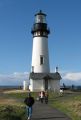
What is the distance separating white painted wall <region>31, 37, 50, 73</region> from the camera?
69125mm

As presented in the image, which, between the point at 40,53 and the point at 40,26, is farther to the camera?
the point at 40,26

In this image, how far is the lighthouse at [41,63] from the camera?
67.9 m

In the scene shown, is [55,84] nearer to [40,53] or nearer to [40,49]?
[40,53]

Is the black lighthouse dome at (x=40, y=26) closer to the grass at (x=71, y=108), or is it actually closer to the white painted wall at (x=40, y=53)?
the white painted wall at (x=40, y=53)

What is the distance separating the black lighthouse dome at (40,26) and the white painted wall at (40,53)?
3.56 ft

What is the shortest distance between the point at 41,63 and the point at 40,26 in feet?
22.5

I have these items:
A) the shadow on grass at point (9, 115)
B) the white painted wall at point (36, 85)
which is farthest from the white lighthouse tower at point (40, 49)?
the shadow on grass at point (9, 115)

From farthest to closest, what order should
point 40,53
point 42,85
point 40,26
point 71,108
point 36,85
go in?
1. point 40,26
2. point 40,53
3. point 42,85
4. point 36,85
5. point 71,108

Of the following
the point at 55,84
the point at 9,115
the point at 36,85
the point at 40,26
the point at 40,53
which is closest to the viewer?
the point at 9,115

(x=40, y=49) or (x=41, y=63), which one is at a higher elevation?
(x=40, y=49)

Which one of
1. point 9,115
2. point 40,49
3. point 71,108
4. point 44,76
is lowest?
point 9,115

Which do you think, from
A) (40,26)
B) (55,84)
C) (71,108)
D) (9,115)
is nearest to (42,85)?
(55,84)

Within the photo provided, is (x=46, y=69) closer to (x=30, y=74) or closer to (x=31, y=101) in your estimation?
(x=30, y=74)

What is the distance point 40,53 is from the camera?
69.1 meters
